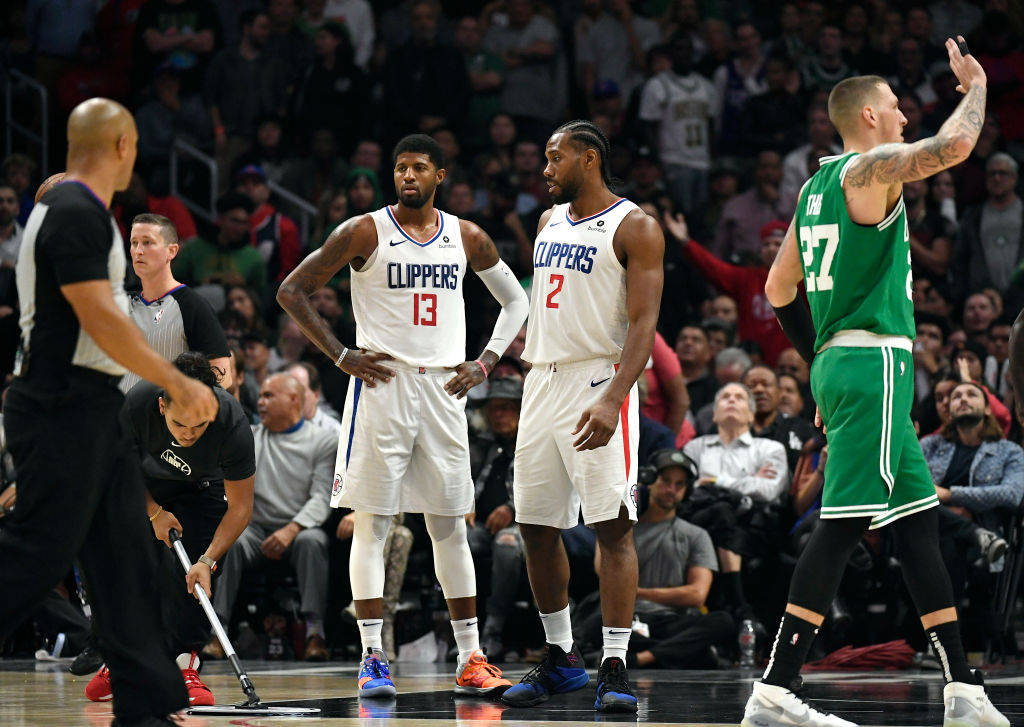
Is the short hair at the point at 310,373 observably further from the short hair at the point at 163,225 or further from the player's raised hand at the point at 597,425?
the player's raised hand at the point at 597,425

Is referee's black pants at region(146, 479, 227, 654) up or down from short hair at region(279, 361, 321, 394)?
down

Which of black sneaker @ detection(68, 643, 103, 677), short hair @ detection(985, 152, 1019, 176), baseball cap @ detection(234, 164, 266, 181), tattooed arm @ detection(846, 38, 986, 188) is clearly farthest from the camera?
baseball cap @ detection(234, 164, 266, 181)

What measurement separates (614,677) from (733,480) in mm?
3662

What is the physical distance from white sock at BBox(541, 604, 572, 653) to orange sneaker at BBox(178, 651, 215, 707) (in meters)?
1.53

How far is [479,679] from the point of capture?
668 cm

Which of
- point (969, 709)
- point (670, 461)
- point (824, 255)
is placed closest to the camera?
point (969, 709)

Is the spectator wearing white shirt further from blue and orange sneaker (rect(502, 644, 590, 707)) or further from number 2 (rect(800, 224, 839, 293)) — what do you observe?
number 2 (rect(800, 224, 839, 293))

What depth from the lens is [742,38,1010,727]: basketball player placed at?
502 centimetres

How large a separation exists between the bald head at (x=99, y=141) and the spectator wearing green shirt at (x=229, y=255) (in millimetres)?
8479

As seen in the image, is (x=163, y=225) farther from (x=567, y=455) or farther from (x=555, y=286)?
(x=567, y=455)

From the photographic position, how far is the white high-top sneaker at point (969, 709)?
503 centimetres

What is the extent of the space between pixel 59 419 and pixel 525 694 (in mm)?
2728

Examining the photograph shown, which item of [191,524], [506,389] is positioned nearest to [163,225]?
[191,524]

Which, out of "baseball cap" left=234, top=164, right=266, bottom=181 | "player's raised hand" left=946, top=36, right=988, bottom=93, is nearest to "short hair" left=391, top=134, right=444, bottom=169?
"player's raised hand" left=946, top=36, right=988, bottom=93
